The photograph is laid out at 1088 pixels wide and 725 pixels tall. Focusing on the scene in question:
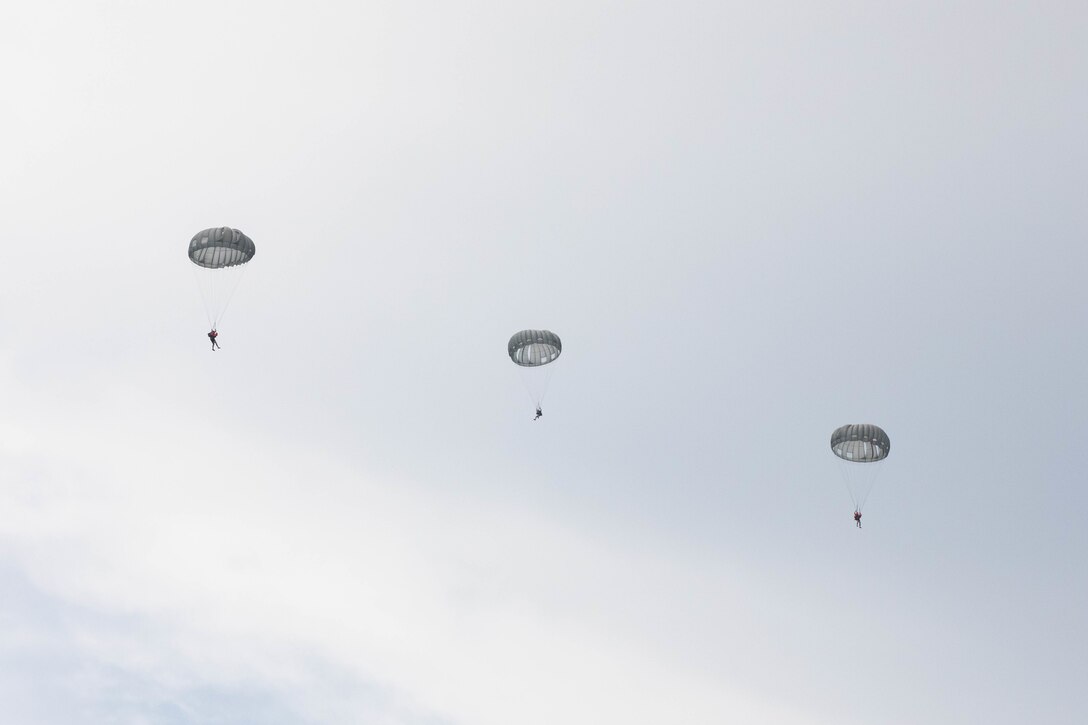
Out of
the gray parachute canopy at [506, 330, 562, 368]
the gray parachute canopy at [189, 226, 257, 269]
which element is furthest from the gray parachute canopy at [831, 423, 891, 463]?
the gray parachute canopy at [189, 226, 257, 269]

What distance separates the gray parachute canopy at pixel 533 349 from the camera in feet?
323

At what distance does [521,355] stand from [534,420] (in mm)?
4148

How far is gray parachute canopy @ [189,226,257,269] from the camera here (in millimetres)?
92125

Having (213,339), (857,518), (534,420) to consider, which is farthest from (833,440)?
(213,339)

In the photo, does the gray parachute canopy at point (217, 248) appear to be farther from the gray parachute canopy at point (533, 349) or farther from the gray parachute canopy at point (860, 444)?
the gray parachute canopy at point (860, 444)

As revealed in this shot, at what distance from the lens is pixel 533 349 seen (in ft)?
324

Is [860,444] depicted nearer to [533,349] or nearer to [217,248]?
[533,349]

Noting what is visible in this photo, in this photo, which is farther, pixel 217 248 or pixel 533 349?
pixel 533 349

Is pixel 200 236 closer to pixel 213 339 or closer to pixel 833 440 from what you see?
pixel 213 339

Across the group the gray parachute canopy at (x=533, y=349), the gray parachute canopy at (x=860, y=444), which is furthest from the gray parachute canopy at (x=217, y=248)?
the gray parachute canopy at (x=860, y=444)

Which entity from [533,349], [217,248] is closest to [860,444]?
[533,349]

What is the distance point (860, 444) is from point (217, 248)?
134ft

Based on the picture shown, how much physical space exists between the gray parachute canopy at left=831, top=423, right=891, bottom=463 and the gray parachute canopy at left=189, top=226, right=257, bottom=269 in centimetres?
3795

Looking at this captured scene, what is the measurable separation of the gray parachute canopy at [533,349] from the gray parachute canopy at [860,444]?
18185 mm
